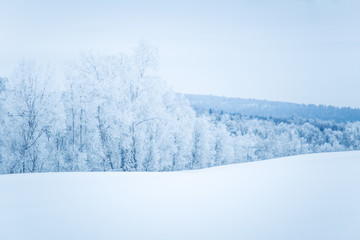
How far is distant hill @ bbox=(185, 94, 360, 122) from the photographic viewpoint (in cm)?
3442

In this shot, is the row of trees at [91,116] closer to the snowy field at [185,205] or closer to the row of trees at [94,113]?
the row of trees at [94,113]

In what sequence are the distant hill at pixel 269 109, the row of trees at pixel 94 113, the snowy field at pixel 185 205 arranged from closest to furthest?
the snowy field at pixel 185 205, the row of trees at pixel 94 113, the distant hill at pixel 269 109

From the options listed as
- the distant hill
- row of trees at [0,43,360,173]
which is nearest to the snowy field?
row of trees at [0,43,360,173]

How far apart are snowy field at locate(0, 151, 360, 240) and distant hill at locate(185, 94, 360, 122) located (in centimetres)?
2664

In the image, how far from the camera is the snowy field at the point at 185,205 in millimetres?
2703

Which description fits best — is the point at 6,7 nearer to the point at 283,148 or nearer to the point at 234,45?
the point at 234,45

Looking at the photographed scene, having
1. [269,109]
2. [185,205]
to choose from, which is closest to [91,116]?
[185,205]

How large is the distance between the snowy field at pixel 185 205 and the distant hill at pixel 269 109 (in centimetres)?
2664

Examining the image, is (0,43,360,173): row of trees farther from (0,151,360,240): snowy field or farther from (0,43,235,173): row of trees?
(0,151,360,240): snowy field

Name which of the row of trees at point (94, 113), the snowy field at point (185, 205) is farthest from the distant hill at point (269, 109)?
the snowy field at point (185, 205)

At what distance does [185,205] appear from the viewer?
329cm

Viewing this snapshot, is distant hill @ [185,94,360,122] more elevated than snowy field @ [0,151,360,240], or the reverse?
distant hill @ [185,94,360,122]

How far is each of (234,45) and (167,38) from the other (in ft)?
14.8

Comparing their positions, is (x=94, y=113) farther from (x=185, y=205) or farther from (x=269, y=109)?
(x=269, y=109)
